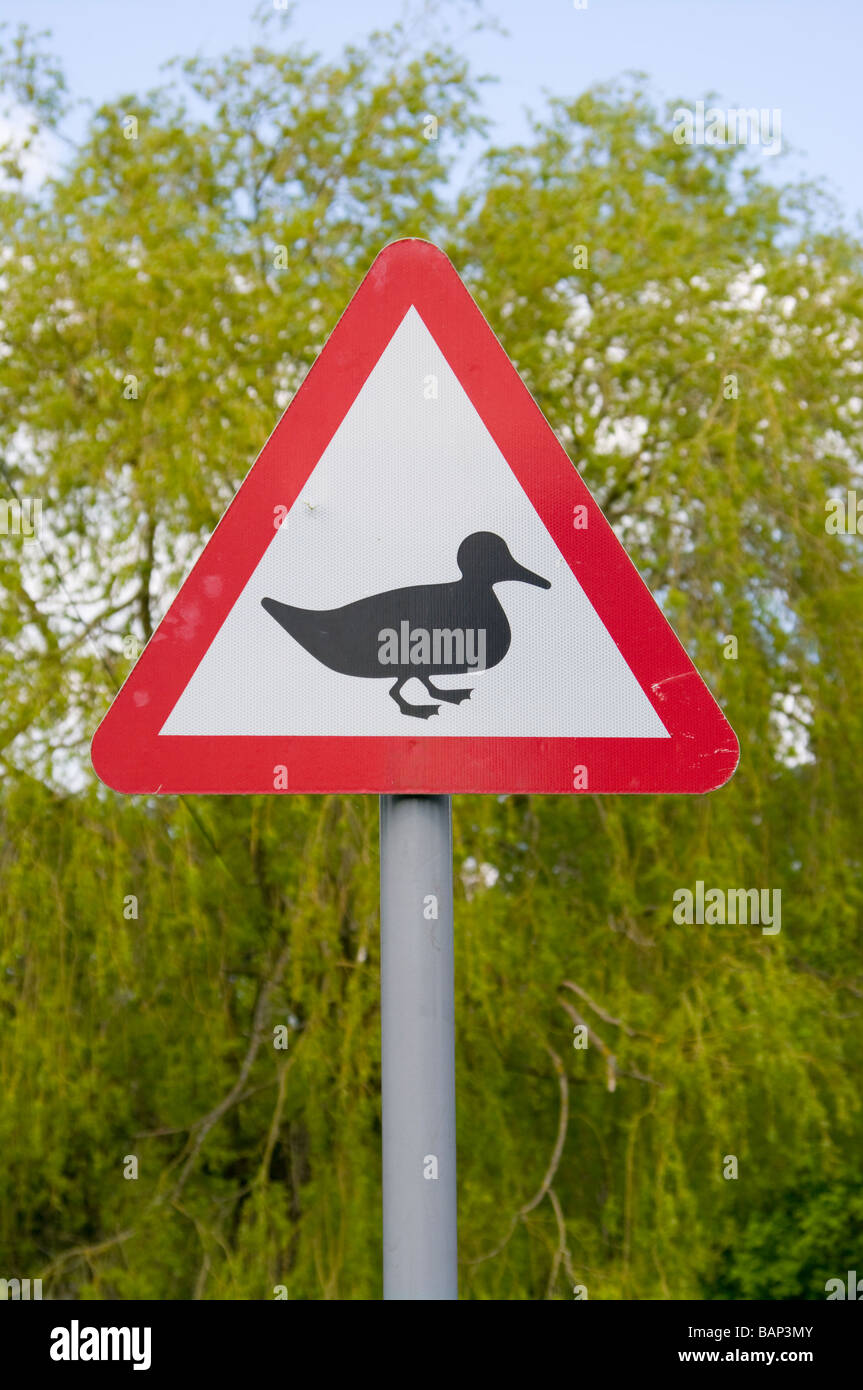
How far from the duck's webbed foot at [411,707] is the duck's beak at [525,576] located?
153 mm

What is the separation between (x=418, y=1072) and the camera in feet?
3.40

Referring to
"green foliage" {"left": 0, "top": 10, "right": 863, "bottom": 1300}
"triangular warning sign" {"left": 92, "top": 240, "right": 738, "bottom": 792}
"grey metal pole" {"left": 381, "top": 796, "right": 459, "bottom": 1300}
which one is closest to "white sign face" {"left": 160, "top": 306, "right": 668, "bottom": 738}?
"triangular warning sign" {"left": 92, "top": 240, "right": 738, "bottom": 792}

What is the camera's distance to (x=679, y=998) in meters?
3.16

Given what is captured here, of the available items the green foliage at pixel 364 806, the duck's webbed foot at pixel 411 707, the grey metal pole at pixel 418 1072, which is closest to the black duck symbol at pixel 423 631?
the duck's webbed foot at pixel 411 707

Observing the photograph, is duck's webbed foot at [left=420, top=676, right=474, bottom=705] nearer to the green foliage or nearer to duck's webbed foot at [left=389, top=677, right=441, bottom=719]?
duck's webbed foot at [left=389, top=677, right=441, bottom=719]

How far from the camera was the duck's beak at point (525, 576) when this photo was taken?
1.14m

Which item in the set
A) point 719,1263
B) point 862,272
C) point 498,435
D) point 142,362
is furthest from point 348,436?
point 719,1263

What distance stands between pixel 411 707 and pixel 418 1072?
1.16ft

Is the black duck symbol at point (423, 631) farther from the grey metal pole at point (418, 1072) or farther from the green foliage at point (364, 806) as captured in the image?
the green foliage at point (364, 806)

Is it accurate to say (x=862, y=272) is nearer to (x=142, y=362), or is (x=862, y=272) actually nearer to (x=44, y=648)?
(x=142, y=362)

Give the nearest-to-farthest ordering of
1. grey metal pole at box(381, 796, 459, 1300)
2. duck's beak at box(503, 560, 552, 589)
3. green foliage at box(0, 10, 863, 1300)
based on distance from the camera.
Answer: grey metal pole at box(381, 796, 459, 1300), duck's beak at box(503, 560, 552, 589), green foliage at box(0, 10, 863, 1300)

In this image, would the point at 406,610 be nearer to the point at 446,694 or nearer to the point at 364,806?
the point at 446,694

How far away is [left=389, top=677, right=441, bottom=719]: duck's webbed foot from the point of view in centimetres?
109

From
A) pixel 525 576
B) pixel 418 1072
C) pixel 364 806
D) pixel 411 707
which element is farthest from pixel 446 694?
pixel 364 806
